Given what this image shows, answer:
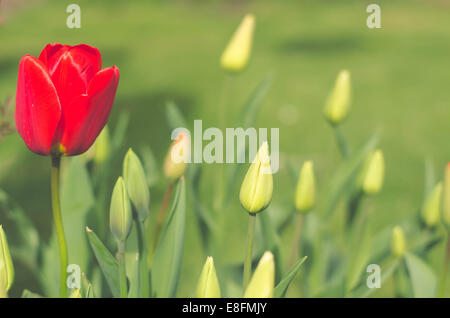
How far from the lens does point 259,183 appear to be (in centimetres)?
83

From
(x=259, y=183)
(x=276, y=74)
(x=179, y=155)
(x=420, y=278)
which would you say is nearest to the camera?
(x=259, y=183)

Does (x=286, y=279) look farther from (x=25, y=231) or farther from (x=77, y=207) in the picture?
(x=25, y=231)

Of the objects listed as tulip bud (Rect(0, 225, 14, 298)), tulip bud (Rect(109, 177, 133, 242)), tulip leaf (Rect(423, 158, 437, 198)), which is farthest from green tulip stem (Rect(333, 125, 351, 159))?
tulip bud (Rect(0, 225, 14, 298))

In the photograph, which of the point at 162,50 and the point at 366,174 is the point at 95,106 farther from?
the point at 162,50

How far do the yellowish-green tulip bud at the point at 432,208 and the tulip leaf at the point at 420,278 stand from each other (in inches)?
5.4

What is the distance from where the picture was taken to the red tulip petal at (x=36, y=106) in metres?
0.82

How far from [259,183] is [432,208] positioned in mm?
647

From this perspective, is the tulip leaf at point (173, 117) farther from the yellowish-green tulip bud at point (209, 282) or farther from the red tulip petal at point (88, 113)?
the yellowish-green tulip bud at point (209, 282)

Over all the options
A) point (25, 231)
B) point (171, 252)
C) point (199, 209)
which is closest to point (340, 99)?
point (199, 209)

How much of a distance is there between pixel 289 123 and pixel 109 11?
286 centimetres

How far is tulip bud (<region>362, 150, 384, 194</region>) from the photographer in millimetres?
1303

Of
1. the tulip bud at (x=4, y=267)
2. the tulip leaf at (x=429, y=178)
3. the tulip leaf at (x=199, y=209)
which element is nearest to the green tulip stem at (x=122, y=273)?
the tulip bud at (x=4, y=267)
